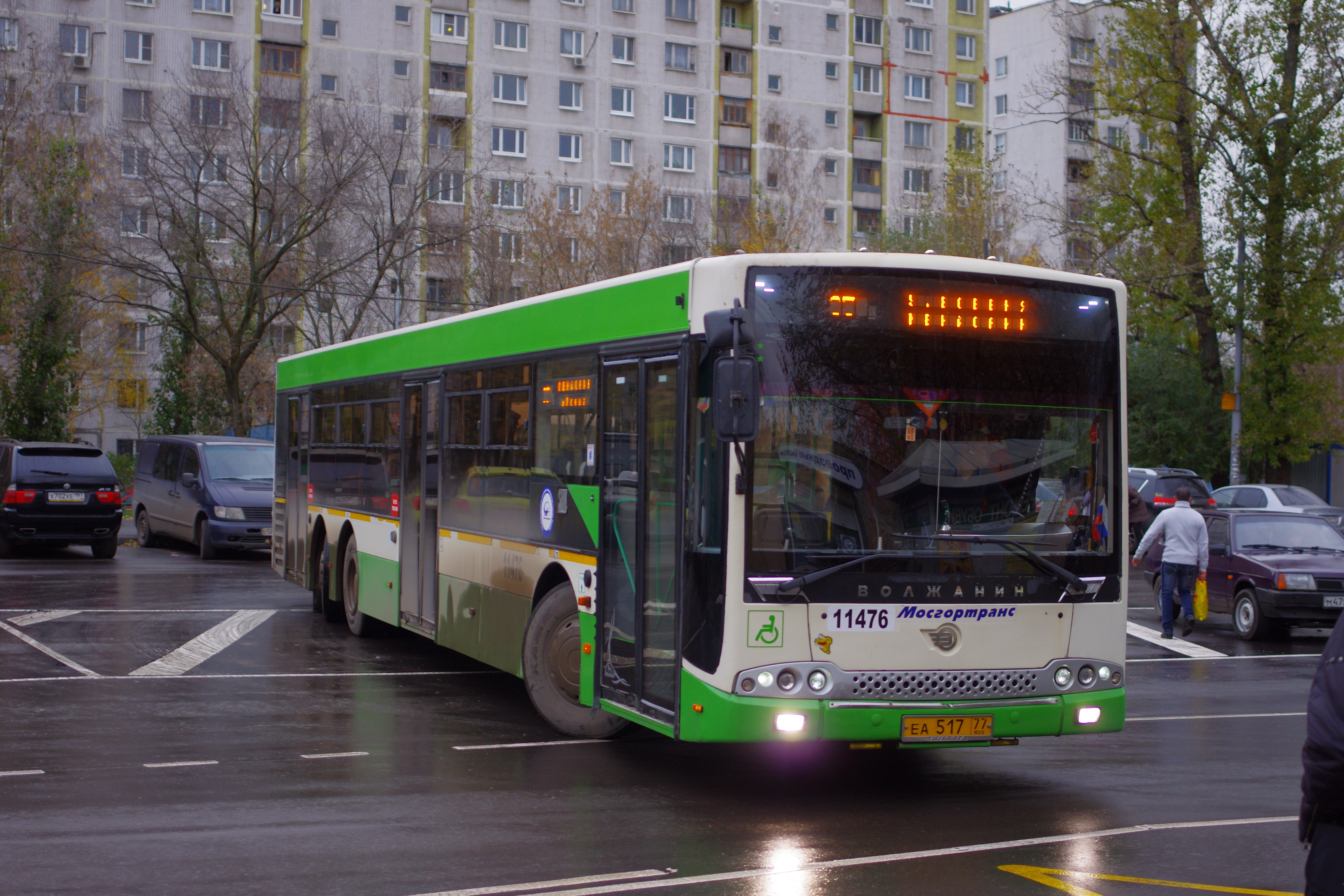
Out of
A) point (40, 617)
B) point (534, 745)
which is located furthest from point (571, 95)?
point (534, 745)

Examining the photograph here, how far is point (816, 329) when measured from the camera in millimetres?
Answer: 7840

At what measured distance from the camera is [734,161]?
7450 cm

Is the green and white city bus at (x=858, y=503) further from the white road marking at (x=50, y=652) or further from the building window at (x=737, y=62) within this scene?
the building window at (x=737, y=62)

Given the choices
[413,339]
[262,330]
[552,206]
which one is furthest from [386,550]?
[552,206]

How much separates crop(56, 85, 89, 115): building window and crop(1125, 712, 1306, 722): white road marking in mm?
40140

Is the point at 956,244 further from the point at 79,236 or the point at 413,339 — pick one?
the point at 413,339

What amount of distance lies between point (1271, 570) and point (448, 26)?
58363 mm

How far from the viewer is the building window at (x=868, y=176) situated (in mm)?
78188

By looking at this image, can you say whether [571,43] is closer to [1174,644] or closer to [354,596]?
[1174,644]

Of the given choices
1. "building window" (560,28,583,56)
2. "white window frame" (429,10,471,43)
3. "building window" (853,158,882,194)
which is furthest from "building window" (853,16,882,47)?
"white window frame" (429,10,471,43)

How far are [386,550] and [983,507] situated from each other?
6.97m

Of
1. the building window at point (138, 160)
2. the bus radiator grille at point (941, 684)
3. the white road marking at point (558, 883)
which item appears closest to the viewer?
the white road marking at point (558, 883)

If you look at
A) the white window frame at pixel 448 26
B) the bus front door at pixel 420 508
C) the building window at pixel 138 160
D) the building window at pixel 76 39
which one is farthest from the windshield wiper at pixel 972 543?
the white window frame at pixel 448 26

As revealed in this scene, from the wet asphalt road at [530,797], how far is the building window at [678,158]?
6205 centimetres
